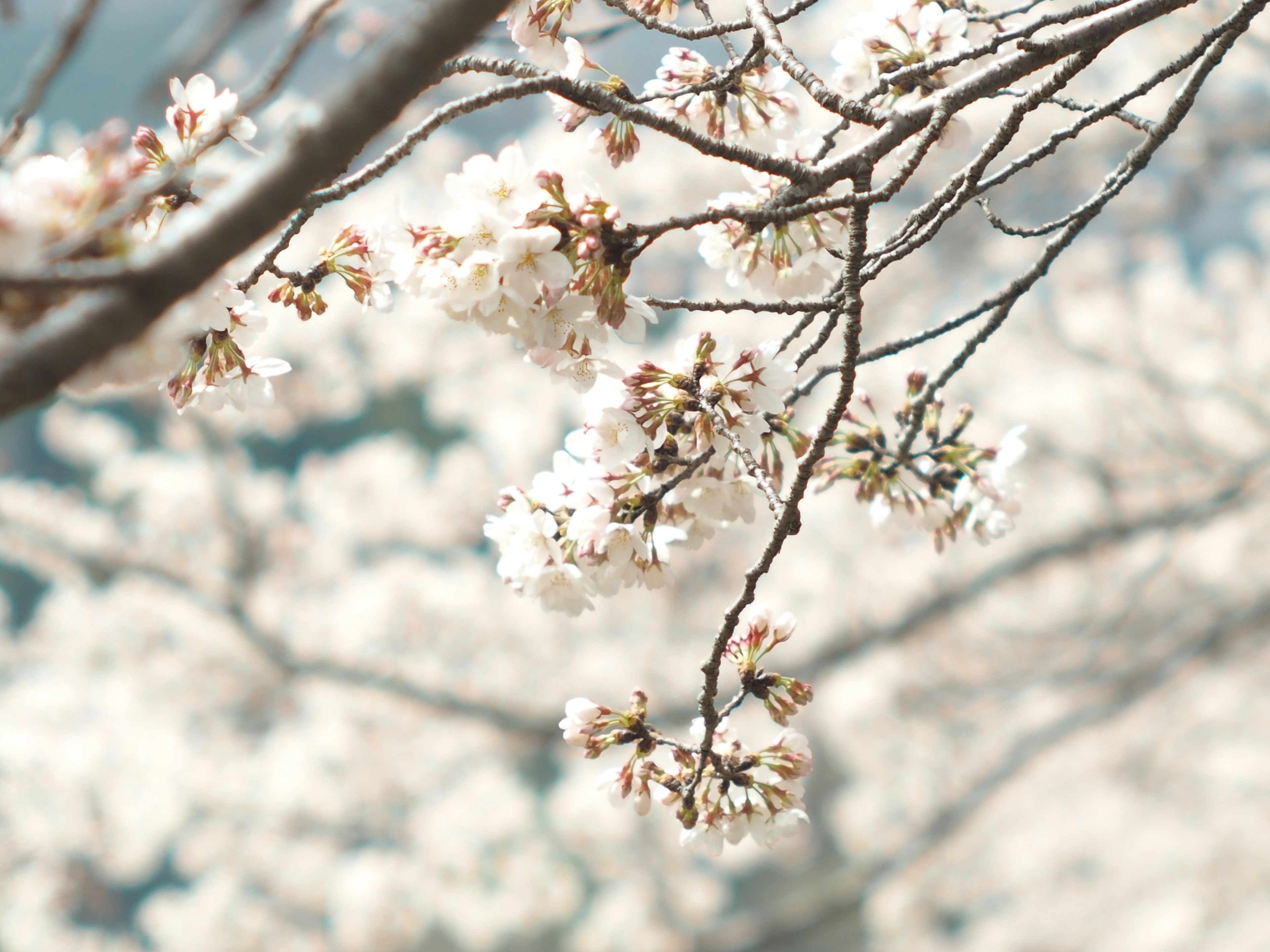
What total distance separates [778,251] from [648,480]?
0.33 m

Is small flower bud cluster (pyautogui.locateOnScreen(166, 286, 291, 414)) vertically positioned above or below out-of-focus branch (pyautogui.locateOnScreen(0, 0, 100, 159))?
above

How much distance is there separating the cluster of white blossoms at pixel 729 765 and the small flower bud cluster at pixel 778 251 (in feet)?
1.28

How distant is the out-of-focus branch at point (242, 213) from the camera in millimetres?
376

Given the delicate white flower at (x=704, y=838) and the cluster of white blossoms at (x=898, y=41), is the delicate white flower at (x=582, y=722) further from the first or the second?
the cluster of white blossoms at (x=898, y=41)

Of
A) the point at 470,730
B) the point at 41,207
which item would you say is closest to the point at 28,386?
the point at 41,207

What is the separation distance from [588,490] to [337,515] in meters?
6.28

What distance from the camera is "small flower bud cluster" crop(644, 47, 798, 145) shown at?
3.72 ft

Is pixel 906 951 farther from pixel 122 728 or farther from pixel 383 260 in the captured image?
pixel 383 260

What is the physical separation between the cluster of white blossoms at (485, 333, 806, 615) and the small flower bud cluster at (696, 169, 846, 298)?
18 centimetres

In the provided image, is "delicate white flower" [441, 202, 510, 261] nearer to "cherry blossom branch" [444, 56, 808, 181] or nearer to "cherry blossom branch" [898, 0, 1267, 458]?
"cherry blossom branch" [444, 56, 808, 181]

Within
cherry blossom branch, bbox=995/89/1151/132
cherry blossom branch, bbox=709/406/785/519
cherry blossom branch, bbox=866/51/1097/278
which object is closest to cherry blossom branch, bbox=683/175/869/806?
cherry blossom branch, bbox=709/406/785/519

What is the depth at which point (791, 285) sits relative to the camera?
1.06 metres

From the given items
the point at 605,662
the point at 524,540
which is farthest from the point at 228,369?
the point at 605,662

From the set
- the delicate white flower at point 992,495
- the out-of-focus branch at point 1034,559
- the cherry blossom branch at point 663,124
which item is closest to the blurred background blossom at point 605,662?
the out-of-focus branch at point 1034,559
